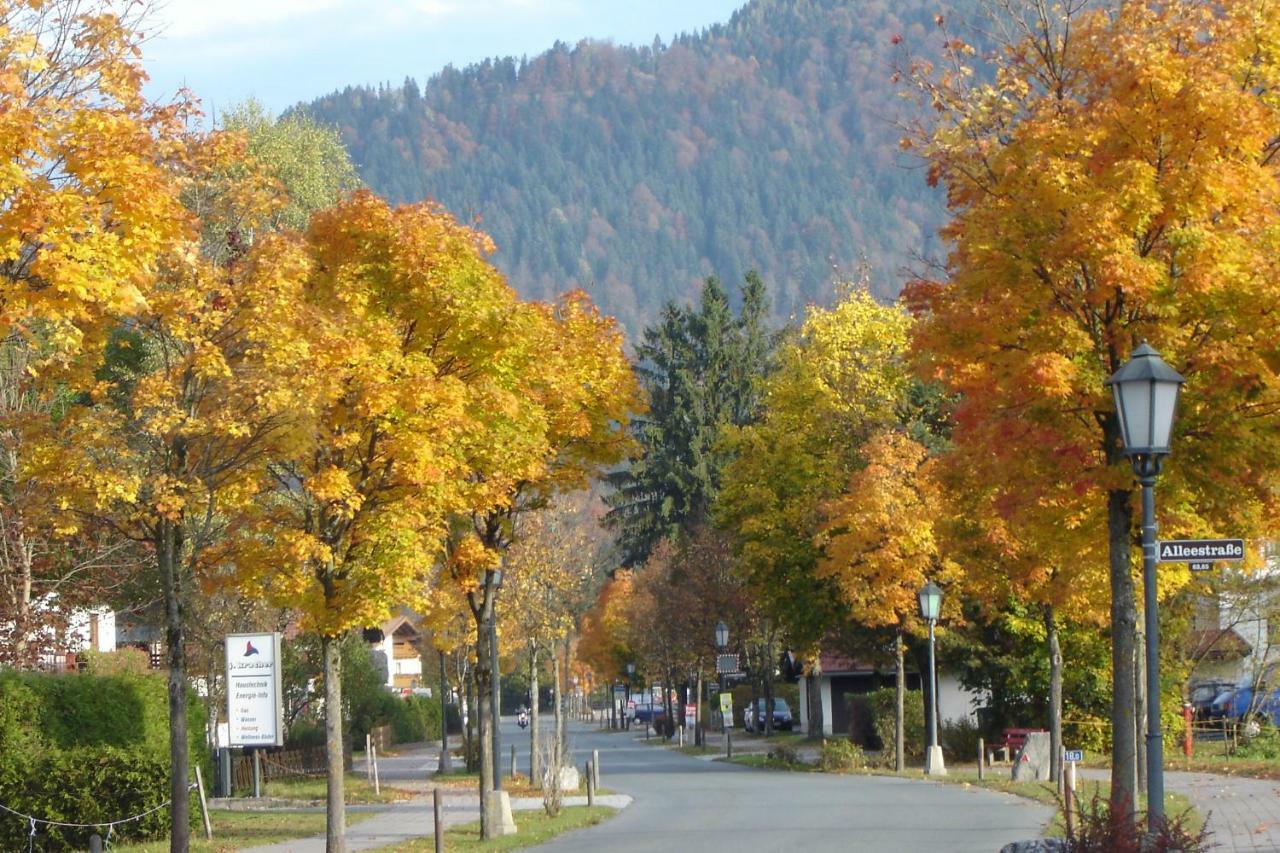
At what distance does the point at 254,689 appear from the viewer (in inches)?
858

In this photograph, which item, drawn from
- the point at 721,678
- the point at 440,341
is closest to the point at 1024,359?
the point at 440,341

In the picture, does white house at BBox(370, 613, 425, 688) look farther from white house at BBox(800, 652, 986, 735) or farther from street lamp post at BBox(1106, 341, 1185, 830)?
street lamp post at BBox(1106, 341, 1185, 830)

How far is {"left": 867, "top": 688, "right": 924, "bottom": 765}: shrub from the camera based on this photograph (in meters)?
43.0

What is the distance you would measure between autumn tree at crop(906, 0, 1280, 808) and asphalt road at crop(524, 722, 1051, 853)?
5.98 metres

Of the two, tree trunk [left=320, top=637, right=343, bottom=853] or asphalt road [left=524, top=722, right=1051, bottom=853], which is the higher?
tree trunk [left=320, top=637, right=343, bottom=853]

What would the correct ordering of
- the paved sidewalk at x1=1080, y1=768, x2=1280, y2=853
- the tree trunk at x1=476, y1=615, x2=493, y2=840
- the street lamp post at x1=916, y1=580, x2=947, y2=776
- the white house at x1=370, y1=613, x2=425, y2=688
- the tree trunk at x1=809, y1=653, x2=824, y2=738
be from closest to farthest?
the paved sidewalk at x1=1080, y1=768, x2=1280, y2=853 → the tree trunk at x1=476, y1=615, x2=493, y2=840 → the street lamp post at x1=916, y1=580, x2=947, y2=776 → the tree trunk at x1=809, y1=653, x2=824, y2=738 → the white house at x1=370, y1=613, x2=425, y2=688

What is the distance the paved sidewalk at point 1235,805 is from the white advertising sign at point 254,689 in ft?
39.8

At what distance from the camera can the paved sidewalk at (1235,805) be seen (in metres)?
18.5

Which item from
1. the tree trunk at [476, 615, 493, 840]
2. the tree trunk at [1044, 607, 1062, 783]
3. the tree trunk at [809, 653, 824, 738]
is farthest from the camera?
the tree trunk at [809, 653, 824, 738]

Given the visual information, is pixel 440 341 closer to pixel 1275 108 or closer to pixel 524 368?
pixel 524 368

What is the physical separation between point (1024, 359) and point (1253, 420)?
2.23 m

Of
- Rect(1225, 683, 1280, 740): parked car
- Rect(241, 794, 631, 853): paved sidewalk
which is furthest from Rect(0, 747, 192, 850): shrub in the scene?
Rect(1225, 683, 1280, 740): parked car

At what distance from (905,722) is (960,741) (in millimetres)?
1978

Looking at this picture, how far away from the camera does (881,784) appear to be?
33.9 m
